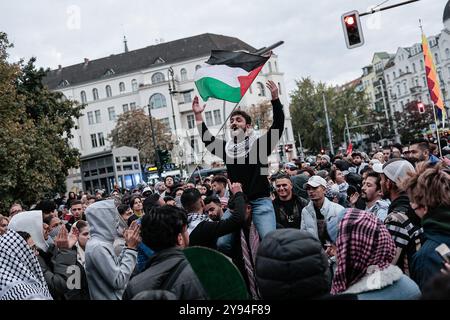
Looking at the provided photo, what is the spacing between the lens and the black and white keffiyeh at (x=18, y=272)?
386cm

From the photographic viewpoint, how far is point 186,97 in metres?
80.1

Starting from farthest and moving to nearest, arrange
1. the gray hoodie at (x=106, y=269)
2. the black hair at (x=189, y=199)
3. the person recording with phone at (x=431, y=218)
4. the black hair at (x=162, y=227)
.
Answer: the black hair at (x=189, y=199), the gray hoodie at (x=106, y=269), the black hair at (x=162, y=227), the person recording with phone at (x=431, y=218)

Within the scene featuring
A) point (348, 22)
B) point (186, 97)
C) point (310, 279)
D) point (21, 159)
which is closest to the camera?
point (310, 279)

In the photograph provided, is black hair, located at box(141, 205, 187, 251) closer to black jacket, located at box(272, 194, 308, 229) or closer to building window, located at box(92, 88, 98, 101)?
black jacket, located at box(272, 194, 308, 229)

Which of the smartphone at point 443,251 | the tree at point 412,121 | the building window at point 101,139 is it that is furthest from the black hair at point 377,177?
the building window at point 101,139

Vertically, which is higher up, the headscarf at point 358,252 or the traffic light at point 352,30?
the traffic light at point 352,30

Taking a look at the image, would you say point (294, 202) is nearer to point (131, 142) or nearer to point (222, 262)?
point (222, 262)

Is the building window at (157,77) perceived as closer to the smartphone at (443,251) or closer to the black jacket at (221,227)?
the black jacket at (221,227)

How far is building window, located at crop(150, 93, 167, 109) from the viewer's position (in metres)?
78.5

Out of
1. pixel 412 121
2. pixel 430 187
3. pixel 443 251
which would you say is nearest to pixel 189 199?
pixel 430 187

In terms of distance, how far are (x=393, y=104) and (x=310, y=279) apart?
114352mm

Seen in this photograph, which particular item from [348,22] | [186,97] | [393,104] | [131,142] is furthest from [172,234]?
[393,104]

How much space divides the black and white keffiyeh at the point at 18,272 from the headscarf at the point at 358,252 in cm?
223

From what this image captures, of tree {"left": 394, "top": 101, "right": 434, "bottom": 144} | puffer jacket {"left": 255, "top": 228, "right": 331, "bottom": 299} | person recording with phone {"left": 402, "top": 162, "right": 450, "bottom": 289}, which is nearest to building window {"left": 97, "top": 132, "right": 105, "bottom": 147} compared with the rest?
tree {"left": 394, "top": 101, "right": 434, "bottom": 144}
